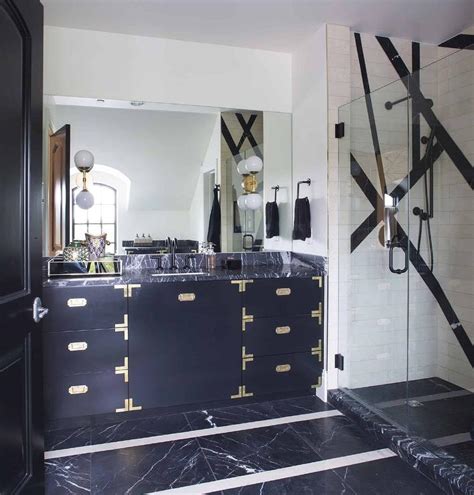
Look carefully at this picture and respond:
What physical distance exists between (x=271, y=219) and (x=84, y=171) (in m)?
1.44

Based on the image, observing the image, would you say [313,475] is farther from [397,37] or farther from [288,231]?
[397,37]

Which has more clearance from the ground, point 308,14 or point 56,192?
point 308,14

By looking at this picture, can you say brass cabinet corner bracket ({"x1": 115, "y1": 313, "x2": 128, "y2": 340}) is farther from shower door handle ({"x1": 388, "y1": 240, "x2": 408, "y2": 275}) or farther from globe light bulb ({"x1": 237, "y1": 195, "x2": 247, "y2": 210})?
shower door handle ({"x1": 388, "y1": 240, "x2": 408, "y2": 275})

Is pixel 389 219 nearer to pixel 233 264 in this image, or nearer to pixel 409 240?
pixel 409 240

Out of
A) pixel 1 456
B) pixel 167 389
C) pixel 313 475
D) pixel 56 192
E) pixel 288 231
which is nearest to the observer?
pixel 1 456

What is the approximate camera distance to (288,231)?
11.0 feet

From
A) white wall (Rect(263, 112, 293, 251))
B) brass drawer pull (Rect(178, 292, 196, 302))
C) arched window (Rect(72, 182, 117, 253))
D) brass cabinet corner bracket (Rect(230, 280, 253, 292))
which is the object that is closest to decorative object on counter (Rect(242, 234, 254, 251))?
white wall (Rect(263, 112, 293, 251))

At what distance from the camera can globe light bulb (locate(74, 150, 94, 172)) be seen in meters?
2.92

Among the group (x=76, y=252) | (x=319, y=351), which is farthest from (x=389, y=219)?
(x=76, y=252)

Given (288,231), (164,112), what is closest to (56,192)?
(164,112)

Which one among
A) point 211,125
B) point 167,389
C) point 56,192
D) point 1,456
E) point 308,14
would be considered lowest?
point 167,389

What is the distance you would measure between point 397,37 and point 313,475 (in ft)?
9.82

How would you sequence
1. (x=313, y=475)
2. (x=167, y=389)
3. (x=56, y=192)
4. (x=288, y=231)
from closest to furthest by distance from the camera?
(x=313, y=475)
(x=167, y=389)
(x=56, y=192)
(x=288, y=231)

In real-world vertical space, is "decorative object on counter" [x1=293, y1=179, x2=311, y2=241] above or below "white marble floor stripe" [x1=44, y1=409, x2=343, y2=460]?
above
